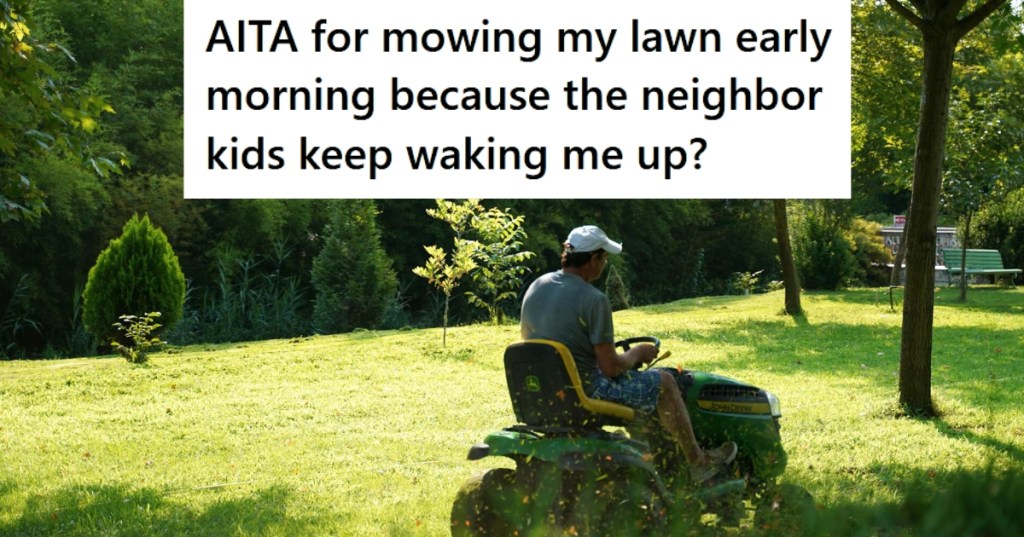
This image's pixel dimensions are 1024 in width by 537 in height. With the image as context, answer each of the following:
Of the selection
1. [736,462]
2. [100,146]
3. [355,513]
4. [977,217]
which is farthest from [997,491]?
[977,217]

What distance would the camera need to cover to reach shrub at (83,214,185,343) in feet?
54.8

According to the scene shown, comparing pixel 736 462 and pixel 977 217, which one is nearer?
pixel 736 462

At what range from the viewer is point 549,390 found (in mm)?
5086

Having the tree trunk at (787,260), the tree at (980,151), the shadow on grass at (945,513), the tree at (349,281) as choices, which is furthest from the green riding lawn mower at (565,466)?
the tree at (980,151)

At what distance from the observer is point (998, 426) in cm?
970

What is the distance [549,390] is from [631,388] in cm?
47

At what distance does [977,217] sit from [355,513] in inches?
1078

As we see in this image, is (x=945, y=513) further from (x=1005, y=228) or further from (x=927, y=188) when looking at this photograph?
(x=1005, y=228)

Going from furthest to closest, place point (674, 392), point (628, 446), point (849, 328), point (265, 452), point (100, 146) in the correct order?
point (100, 146), point (849, 328), point (265, 452), point (674, 392), point (628, 446)

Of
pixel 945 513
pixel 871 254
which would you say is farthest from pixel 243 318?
pixel 945 513

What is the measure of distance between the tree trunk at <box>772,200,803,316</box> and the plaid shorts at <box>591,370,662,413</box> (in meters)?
14.6

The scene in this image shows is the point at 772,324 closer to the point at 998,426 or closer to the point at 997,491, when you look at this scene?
the point at 998,426

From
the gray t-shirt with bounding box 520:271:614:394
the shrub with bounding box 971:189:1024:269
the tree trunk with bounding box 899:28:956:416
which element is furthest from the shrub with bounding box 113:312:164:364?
the shrub with bounding box 971:189:1024:269

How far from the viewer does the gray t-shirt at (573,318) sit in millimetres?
5180
